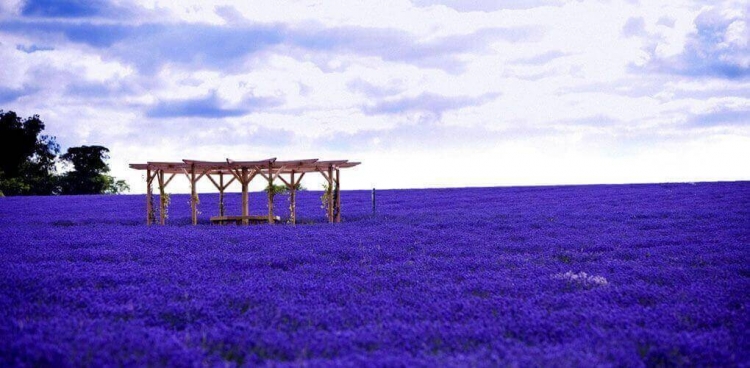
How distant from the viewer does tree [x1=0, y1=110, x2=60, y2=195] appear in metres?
40.3

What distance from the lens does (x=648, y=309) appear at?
583cm

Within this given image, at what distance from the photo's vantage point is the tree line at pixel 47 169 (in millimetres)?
41406

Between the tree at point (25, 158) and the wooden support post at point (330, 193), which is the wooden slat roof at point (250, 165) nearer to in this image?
the wooden support post at point (330, 193)

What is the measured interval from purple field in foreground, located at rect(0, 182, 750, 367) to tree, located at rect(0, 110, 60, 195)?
34.0 metres

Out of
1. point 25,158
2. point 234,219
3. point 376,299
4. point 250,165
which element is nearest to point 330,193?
point 250,165

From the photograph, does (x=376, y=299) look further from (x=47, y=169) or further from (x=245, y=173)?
(x=47, y=169)

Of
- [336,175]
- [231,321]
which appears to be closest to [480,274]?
[231,321]

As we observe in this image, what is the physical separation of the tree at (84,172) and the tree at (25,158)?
1.01 meters

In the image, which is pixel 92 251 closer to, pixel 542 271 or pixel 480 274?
pixel 480 274

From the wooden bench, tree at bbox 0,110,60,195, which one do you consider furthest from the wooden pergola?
tree at bbox 0,110,60,195

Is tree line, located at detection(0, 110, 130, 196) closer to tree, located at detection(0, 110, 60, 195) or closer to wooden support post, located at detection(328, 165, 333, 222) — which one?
tree, located at detection(0, 110, 60, 195)

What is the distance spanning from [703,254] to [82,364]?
30.0 feet

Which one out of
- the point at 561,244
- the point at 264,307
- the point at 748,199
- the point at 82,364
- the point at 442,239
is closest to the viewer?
the point at 82,364

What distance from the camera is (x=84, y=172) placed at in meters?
45.7
